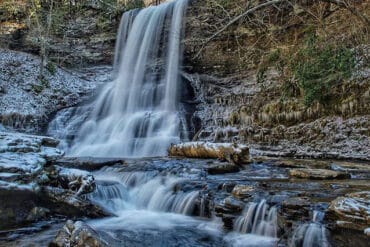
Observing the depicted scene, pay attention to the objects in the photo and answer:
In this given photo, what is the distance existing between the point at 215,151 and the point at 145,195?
3.14m

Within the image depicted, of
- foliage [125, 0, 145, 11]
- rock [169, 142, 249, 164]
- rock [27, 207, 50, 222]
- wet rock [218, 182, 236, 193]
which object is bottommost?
rock [27, 207, 50, 222]

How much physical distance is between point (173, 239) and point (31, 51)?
726 inches

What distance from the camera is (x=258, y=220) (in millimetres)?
5324

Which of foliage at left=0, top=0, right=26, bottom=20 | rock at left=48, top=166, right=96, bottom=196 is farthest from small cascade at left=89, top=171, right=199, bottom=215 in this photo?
foliage at left=0, top=0, right=26, bottom=20

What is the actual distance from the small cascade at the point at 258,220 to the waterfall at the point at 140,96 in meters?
6.96

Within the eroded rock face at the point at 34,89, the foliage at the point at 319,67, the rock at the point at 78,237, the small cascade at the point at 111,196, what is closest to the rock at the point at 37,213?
the small cascade at the point at 111,196

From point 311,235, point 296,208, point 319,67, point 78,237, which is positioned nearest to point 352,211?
point 311,235

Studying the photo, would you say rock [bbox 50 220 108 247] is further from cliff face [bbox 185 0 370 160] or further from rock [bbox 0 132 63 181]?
cliff face [bbox 185 0 370 160]

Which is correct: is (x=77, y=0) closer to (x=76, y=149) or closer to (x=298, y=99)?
(x=76, y=149)

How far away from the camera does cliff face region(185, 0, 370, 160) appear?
33.0 ft

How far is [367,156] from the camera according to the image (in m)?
9.95

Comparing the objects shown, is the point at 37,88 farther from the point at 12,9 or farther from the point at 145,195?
the point at 145,195

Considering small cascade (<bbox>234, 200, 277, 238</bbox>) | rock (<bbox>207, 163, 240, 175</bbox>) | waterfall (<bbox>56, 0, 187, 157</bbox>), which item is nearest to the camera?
small cascade (<bbox>234, 200, 277, 238</bbox>)

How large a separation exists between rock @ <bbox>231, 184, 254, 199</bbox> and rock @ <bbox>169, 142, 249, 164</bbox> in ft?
10.6
